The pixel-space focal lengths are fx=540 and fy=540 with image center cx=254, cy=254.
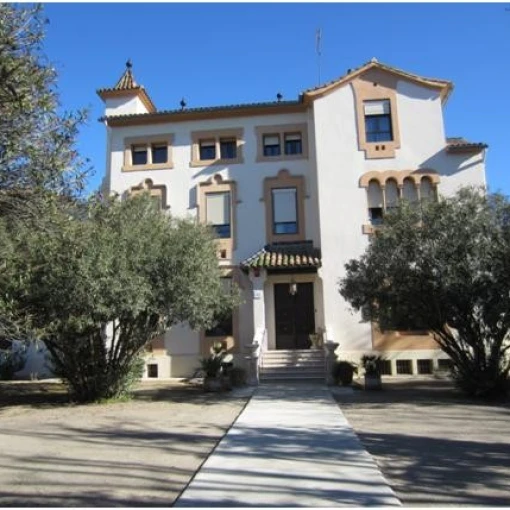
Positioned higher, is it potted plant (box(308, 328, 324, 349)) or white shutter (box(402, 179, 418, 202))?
white shutter (box(402, 179, 418, 202))

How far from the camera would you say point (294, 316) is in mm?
20906

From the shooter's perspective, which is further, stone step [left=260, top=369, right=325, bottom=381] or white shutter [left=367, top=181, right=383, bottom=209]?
white shutter [left=367, top=181, right=383, bottom=209]

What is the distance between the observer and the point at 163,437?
9.01 metres

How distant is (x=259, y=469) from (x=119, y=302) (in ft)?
22.1

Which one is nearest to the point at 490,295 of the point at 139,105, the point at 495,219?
the point at 495,219

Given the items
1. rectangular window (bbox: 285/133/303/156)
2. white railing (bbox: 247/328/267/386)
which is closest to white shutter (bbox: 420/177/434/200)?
rectangular window (bbox: 285/133/303/156)

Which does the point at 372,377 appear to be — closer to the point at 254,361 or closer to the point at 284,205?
the point at 254,361

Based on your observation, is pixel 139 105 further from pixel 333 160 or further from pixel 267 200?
pixel 333 160

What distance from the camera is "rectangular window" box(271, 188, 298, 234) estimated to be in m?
21.8

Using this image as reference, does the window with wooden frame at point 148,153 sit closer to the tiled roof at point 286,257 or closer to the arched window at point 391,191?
the tiled roof at point 286,257

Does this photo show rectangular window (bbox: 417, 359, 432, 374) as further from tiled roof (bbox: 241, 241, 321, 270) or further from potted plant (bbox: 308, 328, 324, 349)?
tiled roof (bbox: 241, 241, 321, 270)

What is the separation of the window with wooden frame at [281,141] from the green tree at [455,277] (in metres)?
8.78

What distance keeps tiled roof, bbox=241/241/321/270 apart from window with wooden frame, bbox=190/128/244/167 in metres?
4.11

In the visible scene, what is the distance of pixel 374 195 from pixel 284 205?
141 inches
